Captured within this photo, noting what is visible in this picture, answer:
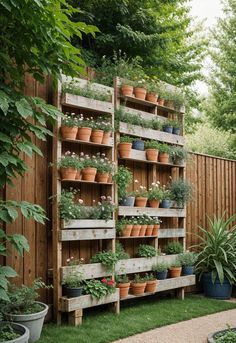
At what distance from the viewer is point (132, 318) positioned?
491 centimetres

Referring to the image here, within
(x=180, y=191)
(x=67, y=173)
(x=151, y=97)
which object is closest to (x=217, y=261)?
(x=180, y=191)

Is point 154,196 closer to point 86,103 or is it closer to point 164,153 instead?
point 164,153

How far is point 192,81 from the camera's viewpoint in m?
12.6

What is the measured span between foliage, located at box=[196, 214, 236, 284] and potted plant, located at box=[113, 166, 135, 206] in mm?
1615

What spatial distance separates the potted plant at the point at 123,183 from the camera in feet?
17.4

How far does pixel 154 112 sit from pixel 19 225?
2.58 m

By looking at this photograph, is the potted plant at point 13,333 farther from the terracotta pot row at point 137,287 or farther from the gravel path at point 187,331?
the terracotta pot row at point 137,287

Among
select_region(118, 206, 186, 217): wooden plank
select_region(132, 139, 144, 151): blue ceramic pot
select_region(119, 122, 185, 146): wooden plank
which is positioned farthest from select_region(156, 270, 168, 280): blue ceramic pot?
select_region(119, 122, 185, 146): wooden plank

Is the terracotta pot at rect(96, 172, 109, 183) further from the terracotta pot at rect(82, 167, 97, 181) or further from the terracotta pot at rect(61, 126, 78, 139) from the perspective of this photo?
the terracotta pot at rect(61, 126, 78, 139)

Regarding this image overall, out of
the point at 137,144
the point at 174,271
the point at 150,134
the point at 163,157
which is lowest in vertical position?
the point at 174,271

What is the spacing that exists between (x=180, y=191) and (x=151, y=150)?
78 cm

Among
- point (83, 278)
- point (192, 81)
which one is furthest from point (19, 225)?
point (192, 81)

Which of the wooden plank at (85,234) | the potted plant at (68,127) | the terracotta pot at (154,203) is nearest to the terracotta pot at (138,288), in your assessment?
the wooden plank at (85,234)

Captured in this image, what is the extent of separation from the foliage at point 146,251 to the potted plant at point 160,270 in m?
0.15
